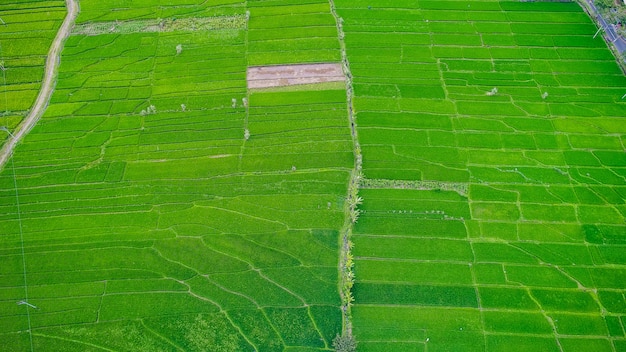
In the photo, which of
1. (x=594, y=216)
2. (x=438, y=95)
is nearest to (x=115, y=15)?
(x=438, y=95)

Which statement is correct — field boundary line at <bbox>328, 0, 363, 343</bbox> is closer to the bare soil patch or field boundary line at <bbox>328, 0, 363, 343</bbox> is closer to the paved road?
the bare soil patch

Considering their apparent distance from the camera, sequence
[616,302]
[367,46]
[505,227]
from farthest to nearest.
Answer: [367,46] → [505,227] → [616,302]

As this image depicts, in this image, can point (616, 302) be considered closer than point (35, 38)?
Yes

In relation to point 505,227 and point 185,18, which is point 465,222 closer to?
point 505,227

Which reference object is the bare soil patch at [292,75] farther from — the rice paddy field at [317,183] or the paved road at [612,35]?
the paved road at [612,35]

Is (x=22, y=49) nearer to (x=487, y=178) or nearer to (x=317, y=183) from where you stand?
(x=317, y=183)

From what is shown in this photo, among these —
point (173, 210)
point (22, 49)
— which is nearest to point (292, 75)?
point (173, 210)
